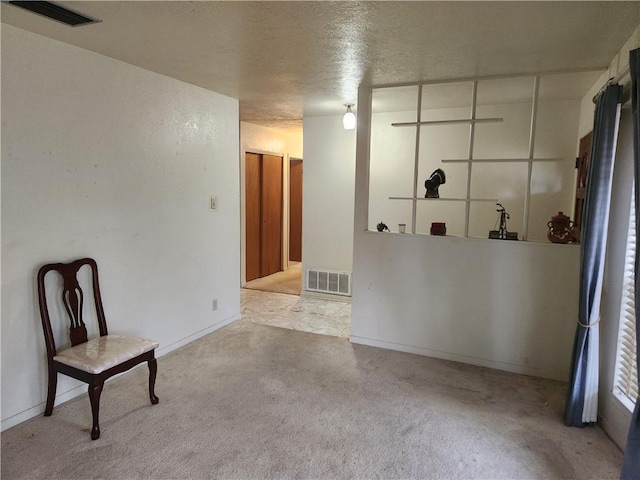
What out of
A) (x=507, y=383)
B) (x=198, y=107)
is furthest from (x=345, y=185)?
(x=507, y=383)

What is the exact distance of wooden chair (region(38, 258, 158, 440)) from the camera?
2.32m

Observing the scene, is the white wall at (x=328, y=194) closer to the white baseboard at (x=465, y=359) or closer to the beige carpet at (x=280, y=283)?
the beige carpet at (x=280, y=283)

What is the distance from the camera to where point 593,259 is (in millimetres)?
2426

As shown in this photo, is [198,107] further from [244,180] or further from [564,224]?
[564,224]

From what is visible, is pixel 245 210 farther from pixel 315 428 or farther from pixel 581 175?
pixel 581 175

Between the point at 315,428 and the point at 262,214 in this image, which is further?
the point at 262,214

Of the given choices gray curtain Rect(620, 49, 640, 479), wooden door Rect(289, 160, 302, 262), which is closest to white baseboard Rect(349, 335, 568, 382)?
Answer: gray curtain Rect(620, 49, 640, 479)

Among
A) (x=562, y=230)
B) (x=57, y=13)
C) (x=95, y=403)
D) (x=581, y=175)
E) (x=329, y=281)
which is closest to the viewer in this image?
(x=57, y=13)

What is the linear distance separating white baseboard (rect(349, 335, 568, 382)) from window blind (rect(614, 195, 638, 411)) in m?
0.81

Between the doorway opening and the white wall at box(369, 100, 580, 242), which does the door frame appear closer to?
the doorway opening

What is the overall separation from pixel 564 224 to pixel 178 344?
129 inches

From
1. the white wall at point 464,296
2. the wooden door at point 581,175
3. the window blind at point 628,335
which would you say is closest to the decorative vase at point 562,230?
the white wall at point 464,296

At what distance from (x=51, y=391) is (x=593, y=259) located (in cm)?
333

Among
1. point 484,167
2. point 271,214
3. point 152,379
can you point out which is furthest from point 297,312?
point 484,167
